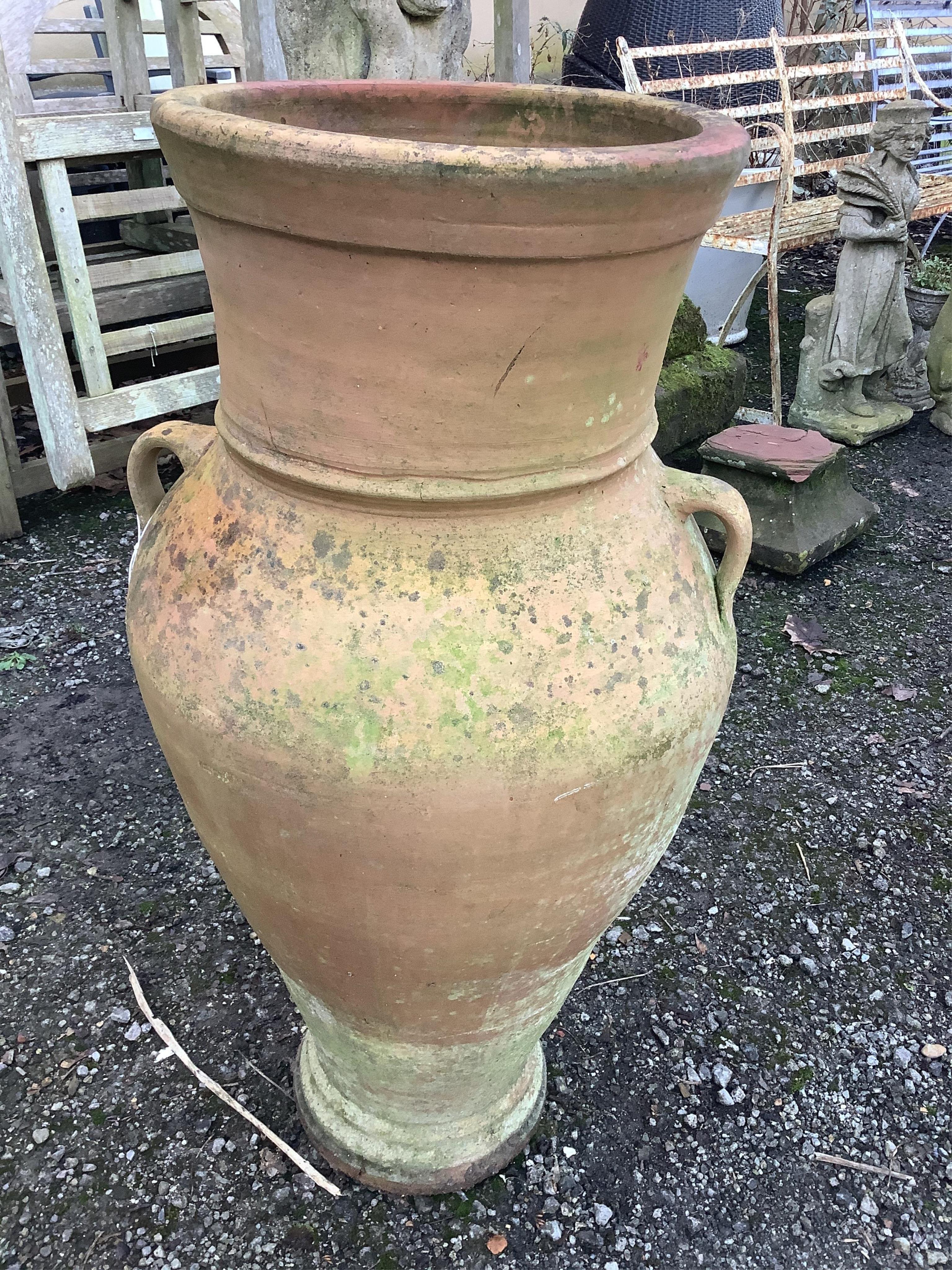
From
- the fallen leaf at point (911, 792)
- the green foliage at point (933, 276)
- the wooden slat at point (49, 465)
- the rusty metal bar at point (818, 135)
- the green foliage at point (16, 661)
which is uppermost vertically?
the rusty metal bar at point (818, 135)

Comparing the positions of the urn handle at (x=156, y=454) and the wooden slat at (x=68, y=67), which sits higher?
the wooden slat at (x=68, y=67)

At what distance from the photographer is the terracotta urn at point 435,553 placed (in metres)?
0.92

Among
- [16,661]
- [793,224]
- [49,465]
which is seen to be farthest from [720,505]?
[793,224]

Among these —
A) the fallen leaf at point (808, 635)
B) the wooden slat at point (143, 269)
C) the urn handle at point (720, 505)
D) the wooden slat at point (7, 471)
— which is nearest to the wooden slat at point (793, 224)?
the fallen leaf at point (808, 635)

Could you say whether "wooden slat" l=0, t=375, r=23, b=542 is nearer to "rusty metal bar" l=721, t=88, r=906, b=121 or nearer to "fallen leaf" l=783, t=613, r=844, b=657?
"fallen leaf" l=783, t=613, r=844, b=657

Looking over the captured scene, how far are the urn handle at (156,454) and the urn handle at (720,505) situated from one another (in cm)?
64

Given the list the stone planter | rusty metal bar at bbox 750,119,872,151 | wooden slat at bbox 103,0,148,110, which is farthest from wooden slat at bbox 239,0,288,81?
the stone planter

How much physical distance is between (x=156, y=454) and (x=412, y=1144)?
1229 millimetres

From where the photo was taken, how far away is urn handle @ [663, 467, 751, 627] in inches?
48.5

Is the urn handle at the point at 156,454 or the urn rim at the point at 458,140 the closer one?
the urn rim at the point at 458,140

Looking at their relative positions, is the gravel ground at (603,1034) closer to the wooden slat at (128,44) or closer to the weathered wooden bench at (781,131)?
the weathered wooden bench at (781,131)

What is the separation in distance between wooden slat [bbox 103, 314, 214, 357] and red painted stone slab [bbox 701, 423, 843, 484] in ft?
6.51

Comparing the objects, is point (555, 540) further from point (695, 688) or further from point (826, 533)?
point (826, 533)

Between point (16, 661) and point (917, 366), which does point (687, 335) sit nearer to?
point (917, 366)
